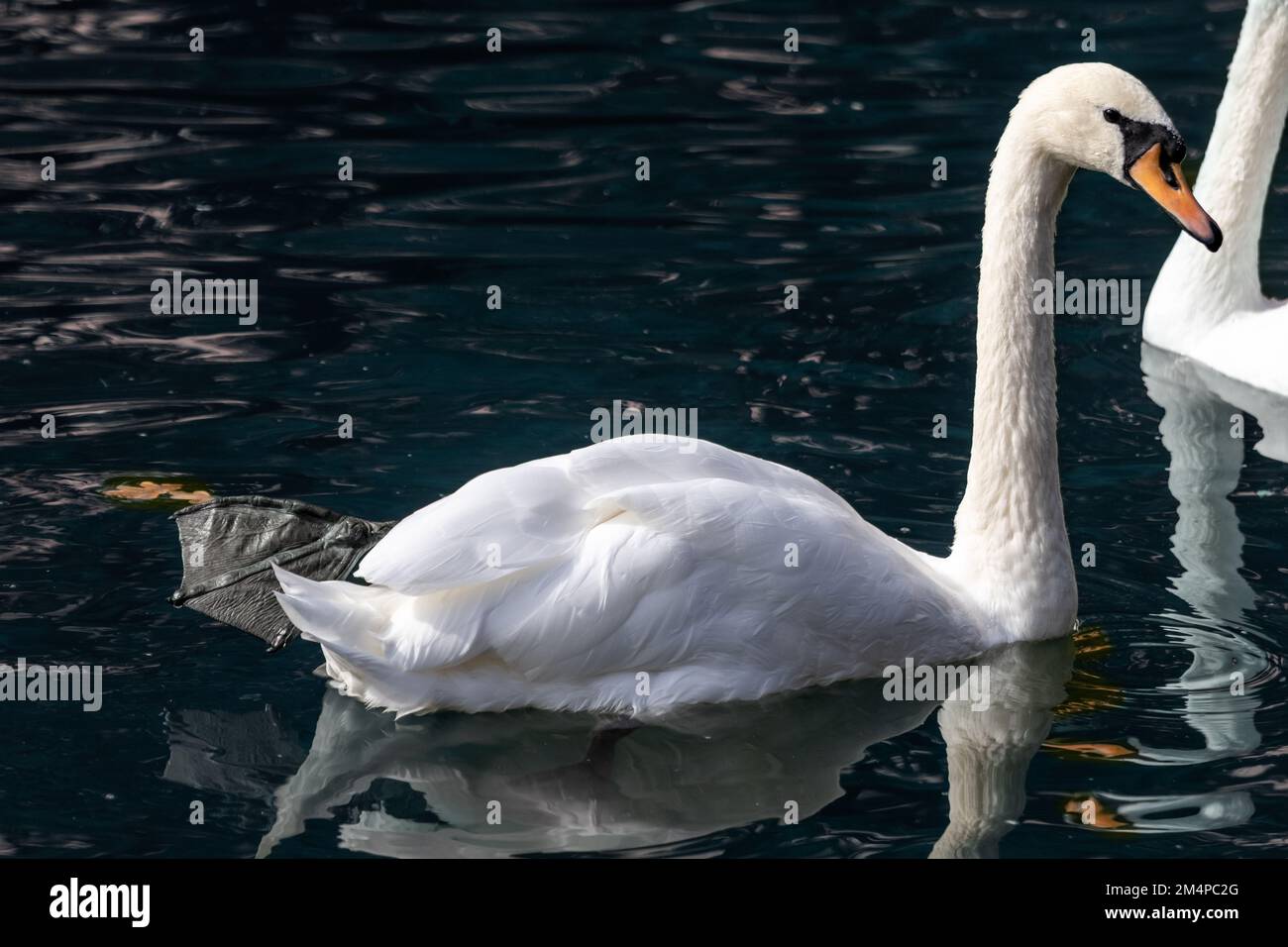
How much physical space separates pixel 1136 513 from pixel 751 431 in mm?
1463

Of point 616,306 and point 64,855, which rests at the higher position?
point 616,306

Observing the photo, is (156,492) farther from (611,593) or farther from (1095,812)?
(1095,812)

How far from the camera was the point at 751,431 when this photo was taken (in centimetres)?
792

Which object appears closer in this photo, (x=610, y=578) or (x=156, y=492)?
(x=610, y=578)

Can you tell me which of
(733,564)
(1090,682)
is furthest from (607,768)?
(1090,682)

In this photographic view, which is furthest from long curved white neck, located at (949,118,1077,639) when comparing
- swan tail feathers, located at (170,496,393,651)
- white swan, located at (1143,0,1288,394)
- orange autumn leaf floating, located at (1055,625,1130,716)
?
white swan, located at (1143,0,1288,394)

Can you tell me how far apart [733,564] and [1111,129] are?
163 cm

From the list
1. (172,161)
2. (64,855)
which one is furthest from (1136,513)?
(172,161)

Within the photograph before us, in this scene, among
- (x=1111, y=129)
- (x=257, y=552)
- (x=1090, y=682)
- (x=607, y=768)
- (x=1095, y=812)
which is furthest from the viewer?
(x=257, y=552)

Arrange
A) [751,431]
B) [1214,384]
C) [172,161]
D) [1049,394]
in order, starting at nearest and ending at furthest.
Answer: [1049,394], [751,431], [1214,384], [172,161]

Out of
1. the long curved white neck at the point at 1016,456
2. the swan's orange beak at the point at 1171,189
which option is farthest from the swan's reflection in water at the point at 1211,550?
the swan's orange beak at the point at 1171,189

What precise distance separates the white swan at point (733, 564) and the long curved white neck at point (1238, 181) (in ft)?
10.1

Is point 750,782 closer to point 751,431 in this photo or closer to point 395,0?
point 751,431

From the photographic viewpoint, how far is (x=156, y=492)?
7.21 m
